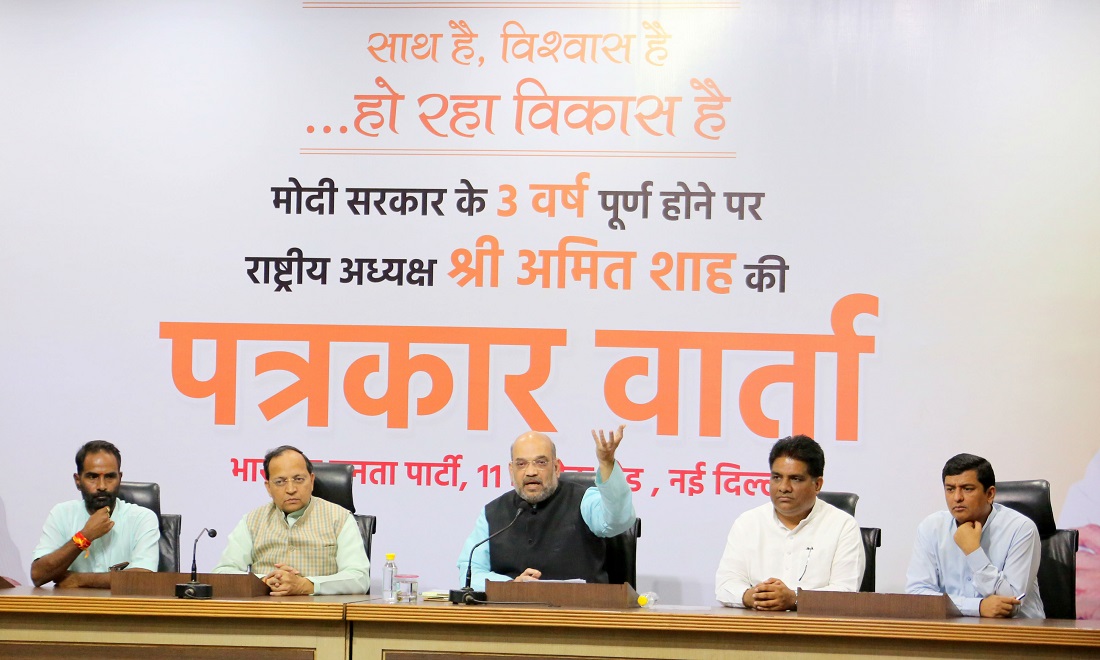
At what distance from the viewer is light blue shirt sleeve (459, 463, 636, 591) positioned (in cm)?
393

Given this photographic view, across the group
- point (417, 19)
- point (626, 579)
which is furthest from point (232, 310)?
point (626, 579)

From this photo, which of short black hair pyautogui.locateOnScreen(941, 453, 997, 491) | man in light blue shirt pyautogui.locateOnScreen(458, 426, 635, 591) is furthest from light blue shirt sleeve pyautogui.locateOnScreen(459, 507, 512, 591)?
short black hair pyautogui.locateOnScreen(941, 453, 997, 491)

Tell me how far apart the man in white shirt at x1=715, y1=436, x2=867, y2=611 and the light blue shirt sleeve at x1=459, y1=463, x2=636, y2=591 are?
36cm

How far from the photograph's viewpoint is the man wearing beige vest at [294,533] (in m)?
4.05

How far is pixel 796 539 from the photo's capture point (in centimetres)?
Answer: 393

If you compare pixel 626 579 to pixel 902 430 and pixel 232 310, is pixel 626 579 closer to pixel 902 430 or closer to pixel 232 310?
pixel 902 430

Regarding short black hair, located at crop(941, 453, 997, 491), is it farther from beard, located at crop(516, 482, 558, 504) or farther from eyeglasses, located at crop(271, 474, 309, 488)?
eyeglasses, located at crop(271, 474, 309, 488)

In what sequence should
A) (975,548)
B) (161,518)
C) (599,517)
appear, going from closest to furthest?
(975,548) → (599,517) → (161,518)

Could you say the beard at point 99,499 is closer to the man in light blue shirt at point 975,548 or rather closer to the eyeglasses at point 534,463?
the eyeglasses at point 534,463

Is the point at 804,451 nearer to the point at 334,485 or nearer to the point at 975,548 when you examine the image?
the point at 975,548

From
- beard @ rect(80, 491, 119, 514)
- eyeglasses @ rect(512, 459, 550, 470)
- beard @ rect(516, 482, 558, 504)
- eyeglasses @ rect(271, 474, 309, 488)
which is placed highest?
eyeglasses @ rect(512, 459, 550, 470)

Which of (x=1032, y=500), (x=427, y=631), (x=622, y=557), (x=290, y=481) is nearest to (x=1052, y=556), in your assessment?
(x=1032, y=500)

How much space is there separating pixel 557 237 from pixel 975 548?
194 centimetres

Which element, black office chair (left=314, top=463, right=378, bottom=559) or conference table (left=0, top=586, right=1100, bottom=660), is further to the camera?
black office chair (left=314, top=463, right=378, bottom=559)
